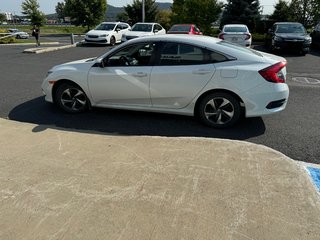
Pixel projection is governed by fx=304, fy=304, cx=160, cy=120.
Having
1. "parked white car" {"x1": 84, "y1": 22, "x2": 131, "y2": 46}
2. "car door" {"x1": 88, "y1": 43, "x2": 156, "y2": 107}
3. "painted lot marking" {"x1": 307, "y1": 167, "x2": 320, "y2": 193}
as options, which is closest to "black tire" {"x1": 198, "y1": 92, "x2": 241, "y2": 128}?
"car door" {"x1": 88, "y1": 43, "x2": 156, "y2": 107}

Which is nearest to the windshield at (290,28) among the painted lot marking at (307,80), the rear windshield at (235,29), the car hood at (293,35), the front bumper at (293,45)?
the car hood at (293,35)

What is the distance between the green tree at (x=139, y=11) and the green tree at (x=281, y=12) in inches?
628

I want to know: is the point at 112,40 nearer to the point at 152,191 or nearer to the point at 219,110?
the point at 219,110

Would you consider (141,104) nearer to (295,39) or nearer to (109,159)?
(109,159)

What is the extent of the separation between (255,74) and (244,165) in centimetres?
164

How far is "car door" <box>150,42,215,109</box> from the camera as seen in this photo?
4.83 m

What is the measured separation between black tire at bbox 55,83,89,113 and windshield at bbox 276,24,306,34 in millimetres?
13225

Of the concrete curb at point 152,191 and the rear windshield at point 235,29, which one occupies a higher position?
the rear windshield at point 235,29

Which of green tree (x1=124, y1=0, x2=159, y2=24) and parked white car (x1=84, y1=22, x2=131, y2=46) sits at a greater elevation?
green tree (x1=124, y1=0, x2=159, y2=24)

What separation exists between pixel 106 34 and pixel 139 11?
72.0 feet

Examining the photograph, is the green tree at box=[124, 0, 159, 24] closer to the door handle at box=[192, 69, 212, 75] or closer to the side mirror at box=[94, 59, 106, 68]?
the side mirror at box=[94, 59, 106, 68]

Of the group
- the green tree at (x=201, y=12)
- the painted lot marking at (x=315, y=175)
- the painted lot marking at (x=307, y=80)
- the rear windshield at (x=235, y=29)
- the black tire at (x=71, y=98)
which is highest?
the green tree at (x=201, y=12)

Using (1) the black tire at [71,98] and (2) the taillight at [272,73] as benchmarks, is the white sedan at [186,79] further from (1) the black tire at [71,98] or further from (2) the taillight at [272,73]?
(1) the black tire at [71,98]

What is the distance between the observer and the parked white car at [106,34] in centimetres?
1961
